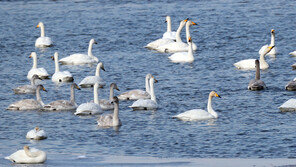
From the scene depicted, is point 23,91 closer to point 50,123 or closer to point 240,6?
point 50,123

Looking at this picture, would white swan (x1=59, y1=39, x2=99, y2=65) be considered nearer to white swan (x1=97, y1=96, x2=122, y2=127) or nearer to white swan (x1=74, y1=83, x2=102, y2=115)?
white swan (x1=74, y1=83, x2=102, y2=115)

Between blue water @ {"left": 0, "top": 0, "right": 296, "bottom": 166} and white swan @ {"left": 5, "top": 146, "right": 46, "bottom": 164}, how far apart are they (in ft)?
0.92

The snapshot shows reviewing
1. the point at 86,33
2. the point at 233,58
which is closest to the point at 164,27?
the point at 86,33

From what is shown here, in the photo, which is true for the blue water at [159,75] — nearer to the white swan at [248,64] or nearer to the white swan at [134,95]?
the white swan at [248,64]

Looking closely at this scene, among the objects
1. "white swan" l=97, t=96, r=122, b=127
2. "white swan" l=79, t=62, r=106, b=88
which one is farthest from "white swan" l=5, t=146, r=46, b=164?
"white swan" l=79, t=62, r=106, b=88

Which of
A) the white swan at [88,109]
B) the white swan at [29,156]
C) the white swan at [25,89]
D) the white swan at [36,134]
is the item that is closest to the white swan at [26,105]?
the white swan at [88,109]

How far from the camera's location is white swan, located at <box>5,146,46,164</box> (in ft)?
51.0

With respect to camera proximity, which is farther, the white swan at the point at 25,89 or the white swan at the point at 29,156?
the white swan at the point at 25,89

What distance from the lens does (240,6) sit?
148ft

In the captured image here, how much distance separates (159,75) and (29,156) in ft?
37.2

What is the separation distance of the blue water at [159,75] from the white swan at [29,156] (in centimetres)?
28

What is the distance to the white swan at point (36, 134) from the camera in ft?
58.5

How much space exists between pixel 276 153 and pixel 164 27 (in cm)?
2360

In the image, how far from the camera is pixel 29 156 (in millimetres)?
15625
